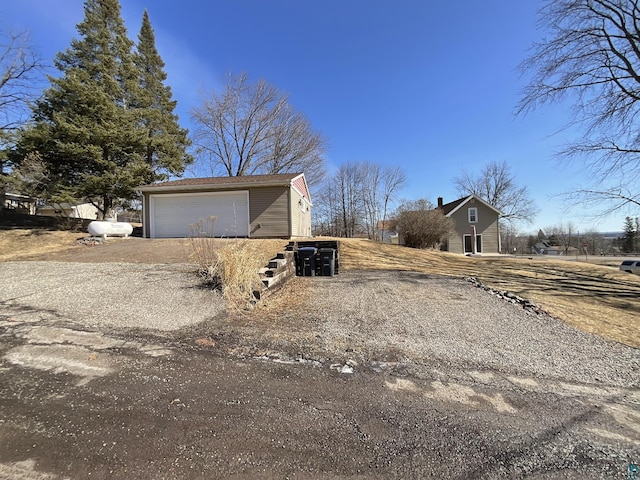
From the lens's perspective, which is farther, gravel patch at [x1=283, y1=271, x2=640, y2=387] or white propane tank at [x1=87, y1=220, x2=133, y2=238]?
white propane tank at [x1=87, y1=220, x2=133, y2=238]

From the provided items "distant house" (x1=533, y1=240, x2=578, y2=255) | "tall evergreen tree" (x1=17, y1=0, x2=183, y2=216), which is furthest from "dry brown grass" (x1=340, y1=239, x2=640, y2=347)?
"distant house" (x1=533, y1=240, x2=578, y2=255)

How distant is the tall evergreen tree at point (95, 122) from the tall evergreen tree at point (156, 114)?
29.0 inches

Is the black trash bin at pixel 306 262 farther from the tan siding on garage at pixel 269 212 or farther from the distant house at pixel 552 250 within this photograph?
the distant house at pixel 552 250

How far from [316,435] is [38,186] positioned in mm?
21414

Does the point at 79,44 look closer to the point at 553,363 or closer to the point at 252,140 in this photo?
the point at 252,140

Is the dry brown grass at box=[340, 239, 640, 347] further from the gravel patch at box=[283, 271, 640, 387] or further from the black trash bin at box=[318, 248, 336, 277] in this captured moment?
the black trash bin at box=[318, 248, 336, 277]

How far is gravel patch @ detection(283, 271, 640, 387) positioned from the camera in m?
3.53

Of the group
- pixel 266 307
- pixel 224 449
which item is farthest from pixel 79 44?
pixel 224 449

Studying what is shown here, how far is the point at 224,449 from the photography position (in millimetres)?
1969

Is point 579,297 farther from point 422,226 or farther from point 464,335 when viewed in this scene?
point 422,226

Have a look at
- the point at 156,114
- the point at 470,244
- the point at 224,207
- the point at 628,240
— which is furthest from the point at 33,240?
the point at 628,240

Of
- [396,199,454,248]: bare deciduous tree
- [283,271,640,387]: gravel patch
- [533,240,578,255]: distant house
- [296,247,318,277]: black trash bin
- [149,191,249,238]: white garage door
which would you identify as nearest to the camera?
[283,271,640,387]: gravel patch

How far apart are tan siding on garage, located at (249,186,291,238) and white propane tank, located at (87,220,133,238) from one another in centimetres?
639

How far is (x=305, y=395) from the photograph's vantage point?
266 cm
